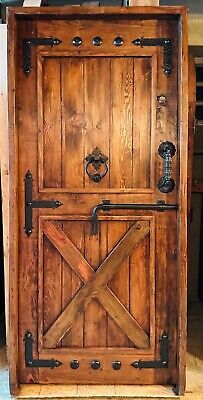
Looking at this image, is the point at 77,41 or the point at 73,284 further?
the point at 73,284

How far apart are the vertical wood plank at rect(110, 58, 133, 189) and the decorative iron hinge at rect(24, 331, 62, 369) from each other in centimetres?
100

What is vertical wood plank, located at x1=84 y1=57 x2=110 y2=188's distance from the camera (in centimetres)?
271

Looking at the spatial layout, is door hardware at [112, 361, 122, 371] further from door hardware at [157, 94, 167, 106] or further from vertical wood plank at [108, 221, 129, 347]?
door hardware at [157, 94, 167, 106]

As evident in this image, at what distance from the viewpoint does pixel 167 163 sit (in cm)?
274

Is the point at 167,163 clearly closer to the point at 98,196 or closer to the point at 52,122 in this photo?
the point at 98,196

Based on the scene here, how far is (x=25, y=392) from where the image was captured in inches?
109

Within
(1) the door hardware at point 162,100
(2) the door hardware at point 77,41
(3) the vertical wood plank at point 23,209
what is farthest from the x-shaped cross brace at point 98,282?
(2) the door hardware at point 77,41

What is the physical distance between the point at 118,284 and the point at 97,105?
3.33 ft

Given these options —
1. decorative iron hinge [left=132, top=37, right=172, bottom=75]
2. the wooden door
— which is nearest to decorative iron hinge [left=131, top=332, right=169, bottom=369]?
the wooden door

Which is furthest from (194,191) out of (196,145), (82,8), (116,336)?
(82,8)

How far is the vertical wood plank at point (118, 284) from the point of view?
2791 millimetres

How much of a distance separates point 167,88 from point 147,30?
0.33m

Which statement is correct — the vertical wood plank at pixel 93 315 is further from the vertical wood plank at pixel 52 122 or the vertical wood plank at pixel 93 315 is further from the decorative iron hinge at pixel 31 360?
the vertical wood plank at pixel 52 122

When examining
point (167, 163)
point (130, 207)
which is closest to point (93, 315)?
point (130, 207)
